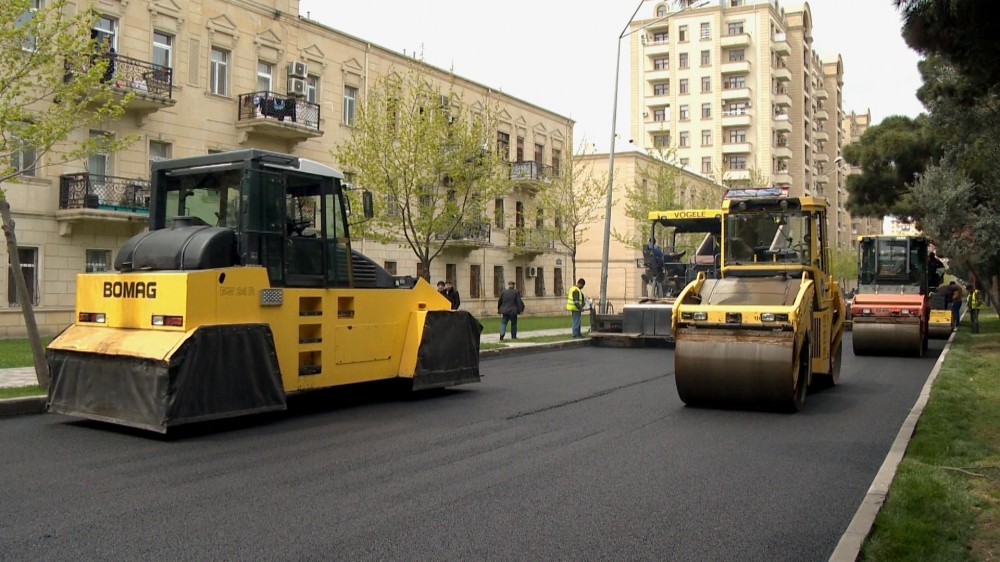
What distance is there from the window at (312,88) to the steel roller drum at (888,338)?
20.8m

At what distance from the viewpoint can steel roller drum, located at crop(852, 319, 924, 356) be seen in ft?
61.8

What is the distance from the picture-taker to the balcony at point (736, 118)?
7712cm

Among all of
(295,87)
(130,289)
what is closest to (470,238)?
(295,87)

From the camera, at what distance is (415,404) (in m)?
11.1

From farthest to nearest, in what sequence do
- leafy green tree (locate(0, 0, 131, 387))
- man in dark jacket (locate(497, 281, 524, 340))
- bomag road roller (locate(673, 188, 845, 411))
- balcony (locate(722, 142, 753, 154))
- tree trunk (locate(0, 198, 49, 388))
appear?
balcony (locate(722, 142, 753, 154)) → man in dark jacket (locate(497, 281, 524, 340)) → leafy green tree (locate(0, 0, 131, 387)) → tree trunk (locate(0, 198, 49, 388)) → bomag road roller (locate(673, 188, 845, 411))

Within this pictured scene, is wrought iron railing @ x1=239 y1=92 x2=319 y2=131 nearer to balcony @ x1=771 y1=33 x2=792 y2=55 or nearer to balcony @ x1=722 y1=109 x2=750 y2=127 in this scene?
balcony @ x1=722 y1=109 x2=750 y2=127

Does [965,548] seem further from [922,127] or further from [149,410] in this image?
[922,127]

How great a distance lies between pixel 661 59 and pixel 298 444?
3114 inches

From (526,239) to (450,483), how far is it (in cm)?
3560

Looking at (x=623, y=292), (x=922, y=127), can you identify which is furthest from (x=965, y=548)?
(x=623, y=292)

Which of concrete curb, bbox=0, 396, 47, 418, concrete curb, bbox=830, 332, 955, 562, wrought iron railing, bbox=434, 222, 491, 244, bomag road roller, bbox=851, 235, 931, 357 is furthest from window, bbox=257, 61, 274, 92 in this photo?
concrete curb, bbox=830, 332, 955, 562

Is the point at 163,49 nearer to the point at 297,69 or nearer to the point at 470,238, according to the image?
the point at 297,69

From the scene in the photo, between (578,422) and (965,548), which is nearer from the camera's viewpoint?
(965,548)

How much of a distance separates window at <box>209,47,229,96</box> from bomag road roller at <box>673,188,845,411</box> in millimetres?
20110
